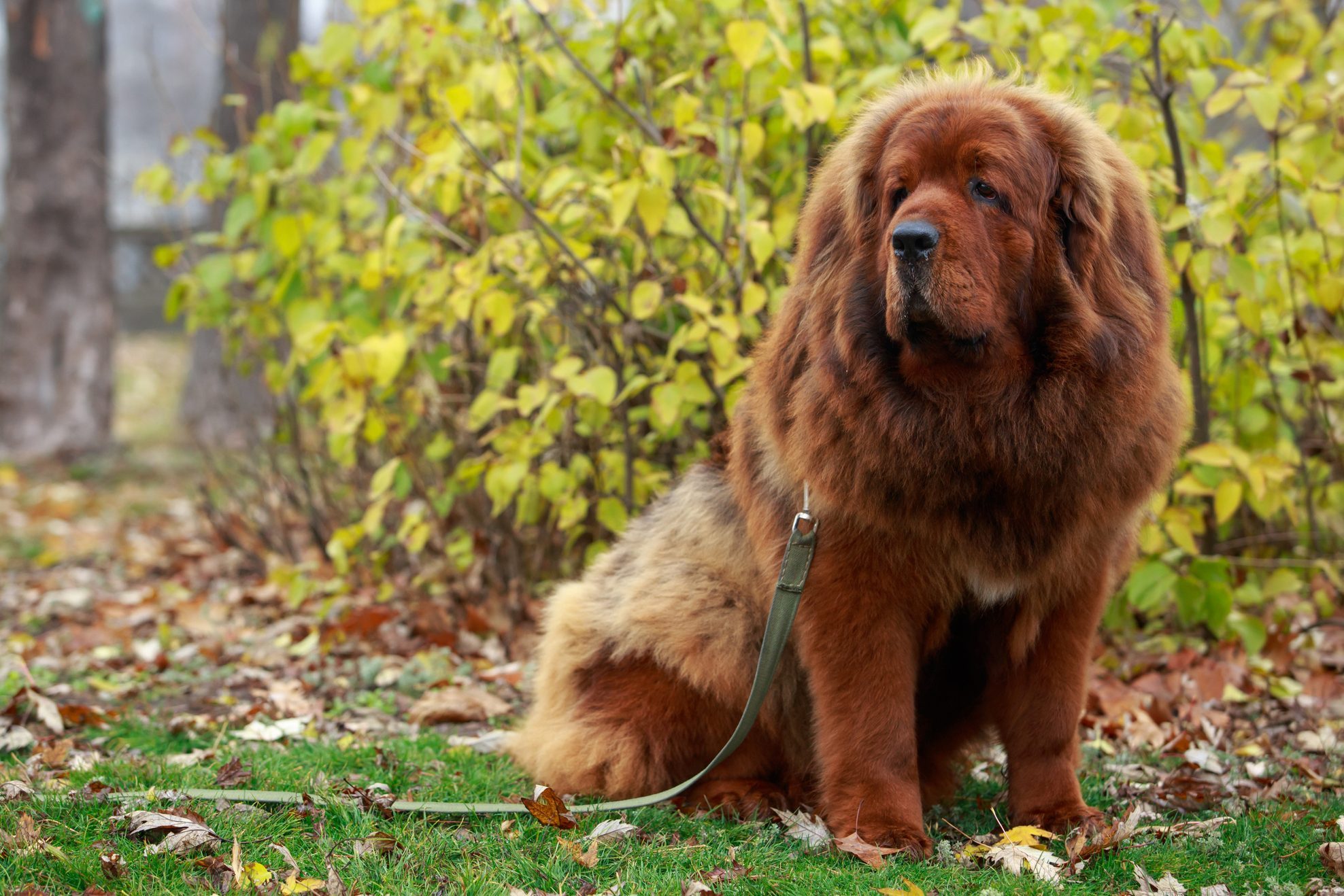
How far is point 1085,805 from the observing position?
3318mm

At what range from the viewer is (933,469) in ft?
9.72

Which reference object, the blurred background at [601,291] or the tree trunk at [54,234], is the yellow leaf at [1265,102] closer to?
the blurred background at [601,291]

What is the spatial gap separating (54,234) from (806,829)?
10486 mm

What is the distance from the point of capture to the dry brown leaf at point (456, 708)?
184 inches

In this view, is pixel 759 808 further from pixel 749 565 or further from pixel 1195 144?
pixel 1195 144

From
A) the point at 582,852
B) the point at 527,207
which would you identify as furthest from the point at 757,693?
the point at 527,207

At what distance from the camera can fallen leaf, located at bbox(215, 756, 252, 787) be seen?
349 centimetres

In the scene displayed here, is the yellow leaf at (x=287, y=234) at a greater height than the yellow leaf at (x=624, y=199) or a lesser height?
lesser

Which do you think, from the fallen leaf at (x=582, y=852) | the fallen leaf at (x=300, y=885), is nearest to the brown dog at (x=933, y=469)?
the fallen leaf at (x=582, y=852)

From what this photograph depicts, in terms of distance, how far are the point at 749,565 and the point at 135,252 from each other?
77.2ft

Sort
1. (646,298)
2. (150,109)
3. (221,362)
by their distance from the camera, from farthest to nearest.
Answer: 1. (150,109)
2. (221,362)
3. (646,298)

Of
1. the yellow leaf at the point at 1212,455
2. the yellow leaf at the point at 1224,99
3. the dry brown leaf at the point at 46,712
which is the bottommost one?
the dry brown leaf at the point at 46,712

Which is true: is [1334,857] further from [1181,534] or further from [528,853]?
[528,853]

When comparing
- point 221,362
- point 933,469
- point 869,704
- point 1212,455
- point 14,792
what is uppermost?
point 933,469
